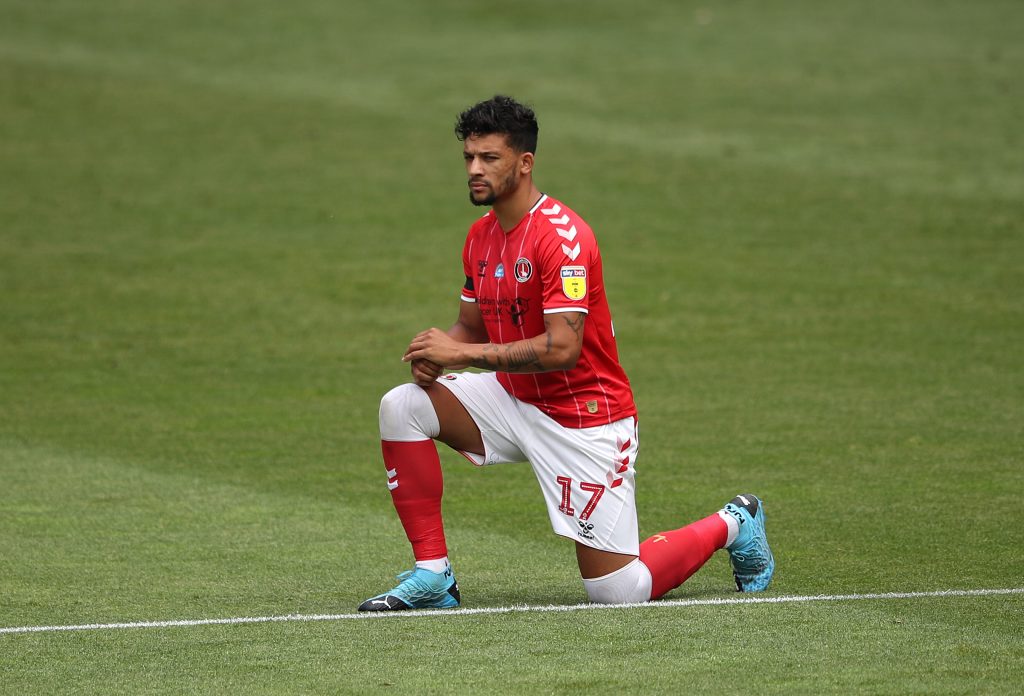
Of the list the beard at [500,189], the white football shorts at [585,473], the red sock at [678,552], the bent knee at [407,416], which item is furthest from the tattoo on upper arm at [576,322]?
the red sock at [678,552]

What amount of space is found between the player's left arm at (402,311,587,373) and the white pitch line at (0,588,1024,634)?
3.29 feet

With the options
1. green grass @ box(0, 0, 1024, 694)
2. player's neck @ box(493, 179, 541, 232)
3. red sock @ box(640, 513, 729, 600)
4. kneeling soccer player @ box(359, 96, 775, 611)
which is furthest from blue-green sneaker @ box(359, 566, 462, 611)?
player's neck @ box(493, 179, 541, 232)

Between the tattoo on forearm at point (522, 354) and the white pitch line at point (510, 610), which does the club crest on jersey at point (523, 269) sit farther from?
the white pitch line at point (510, 610)

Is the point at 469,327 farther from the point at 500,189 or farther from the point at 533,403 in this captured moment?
the point at 500,189

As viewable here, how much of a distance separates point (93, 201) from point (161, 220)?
1.31 meters

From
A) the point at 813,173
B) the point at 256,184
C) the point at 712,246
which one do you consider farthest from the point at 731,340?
the point at 256,184

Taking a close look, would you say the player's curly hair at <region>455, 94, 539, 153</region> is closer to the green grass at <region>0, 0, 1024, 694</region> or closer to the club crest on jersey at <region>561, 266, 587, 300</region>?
the club crest on jersey at <region>561, 266, 587, 300</region>

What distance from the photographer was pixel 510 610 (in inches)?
265

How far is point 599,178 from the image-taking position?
2064 cm

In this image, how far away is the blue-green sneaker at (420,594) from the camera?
675 cm

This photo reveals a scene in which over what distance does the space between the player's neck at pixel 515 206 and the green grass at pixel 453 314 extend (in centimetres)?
165

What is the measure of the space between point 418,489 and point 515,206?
50.5 inches

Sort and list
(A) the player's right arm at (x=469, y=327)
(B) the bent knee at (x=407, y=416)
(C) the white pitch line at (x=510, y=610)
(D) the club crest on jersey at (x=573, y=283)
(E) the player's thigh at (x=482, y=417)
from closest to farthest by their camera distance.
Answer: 1. (C) the white pitch line at (x=510, y=610)
2. (D) the club crest on jersey at (x=573, y=283)
3. (B) the bent knee at (x=407, y=416)
4. (E) the player's thigh at (x=482, y=417)
5. (A) the player's right arm at (x=469, y=327)

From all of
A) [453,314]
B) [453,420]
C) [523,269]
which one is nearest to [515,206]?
[523,269]
